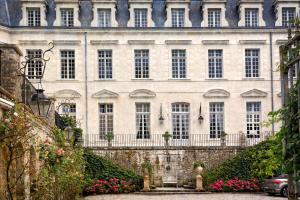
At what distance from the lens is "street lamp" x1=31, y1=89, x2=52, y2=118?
1444 cm

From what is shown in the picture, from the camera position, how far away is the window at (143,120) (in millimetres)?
33188

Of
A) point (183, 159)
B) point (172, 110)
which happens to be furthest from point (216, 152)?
point (172, 110)

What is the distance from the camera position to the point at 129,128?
33156 mm

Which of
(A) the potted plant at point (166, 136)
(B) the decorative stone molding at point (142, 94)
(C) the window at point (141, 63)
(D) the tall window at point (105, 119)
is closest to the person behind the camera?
(A) the potted plant at point (166, 136)

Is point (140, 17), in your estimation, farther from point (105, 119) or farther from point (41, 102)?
point (41, 102)

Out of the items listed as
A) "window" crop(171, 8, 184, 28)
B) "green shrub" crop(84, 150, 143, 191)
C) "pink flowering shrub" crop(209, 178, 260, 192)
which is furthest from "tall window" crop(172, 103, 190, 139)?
"pink flowering shrub" crop(209, 178, 260, 192)

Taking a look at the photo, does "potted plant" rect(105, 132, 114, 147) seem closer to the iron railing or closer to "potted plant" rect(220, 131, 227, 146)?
the iron railing

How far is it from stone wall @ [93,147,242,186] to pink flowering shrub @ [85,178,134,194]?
2.15 meters

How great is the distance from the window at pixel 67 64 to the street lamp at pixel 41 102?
715 inches

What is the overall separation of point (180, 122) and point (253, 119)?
162 inches

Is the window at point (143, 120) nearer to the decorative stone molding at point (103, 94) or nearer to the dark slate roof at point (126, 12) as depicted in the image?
the decorative stone molding at point (103, 94)

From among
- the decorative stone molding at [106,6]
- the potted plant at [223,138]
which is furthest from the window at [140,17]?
the potted plant at [223,138]

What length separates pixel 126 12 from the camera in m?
34.2

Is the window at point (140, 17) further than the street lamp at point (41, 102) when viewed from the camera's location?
Yes
